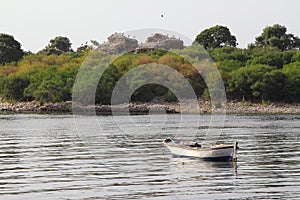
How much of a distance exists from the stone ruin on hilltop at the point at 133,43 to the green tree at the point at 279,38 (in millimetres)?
20757

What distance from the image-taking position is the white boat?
3538 centimetres

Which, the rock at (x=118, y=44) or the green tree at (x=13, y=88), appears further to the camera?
the rock at (x=118, y=44)

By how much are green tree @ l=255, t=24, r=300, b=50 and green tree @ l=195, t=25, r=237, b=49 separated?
8522 millimetres

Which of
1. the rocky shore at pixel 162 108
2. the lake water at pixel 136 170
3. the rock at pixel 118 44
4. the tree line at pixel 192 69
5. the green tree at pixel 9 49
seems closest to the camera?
the lake water at pixel 136 170

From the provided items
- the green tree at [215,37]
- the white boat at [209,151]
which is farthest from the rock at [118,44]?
the white boat at [209,151]

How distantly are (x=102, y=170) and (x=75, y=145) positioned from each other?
14.1 m

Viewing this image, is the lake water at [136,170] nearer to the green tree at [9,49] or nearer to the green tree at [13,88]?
the green tree at [13,88]

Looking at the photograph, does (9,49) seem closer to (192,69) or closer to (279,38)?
(192,69)

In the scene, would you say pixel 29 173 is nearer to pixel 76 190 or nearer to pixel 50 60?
pixel 76 190

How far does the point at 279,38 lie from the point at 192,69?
4035cm

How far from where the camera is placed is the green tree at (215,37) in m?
162

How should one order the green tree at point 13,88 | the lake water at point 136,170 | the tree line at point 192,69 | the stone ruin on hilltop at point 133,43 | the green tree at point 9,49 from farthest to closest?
the green tree at point 9,49 → the stone ruin on hilltop at point 133,43 → the green tree at point 13,88 → the tree line at point 192,69 → the lake water at point 136,170

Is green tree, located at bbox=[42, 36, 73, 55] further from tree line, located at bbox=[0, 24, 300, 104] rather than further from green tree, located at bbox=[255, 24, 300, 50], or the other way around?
green tree, located at bbox=[255, 24, 300, 50]

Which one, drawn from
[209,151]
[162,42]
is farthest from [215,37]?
[209,151]
